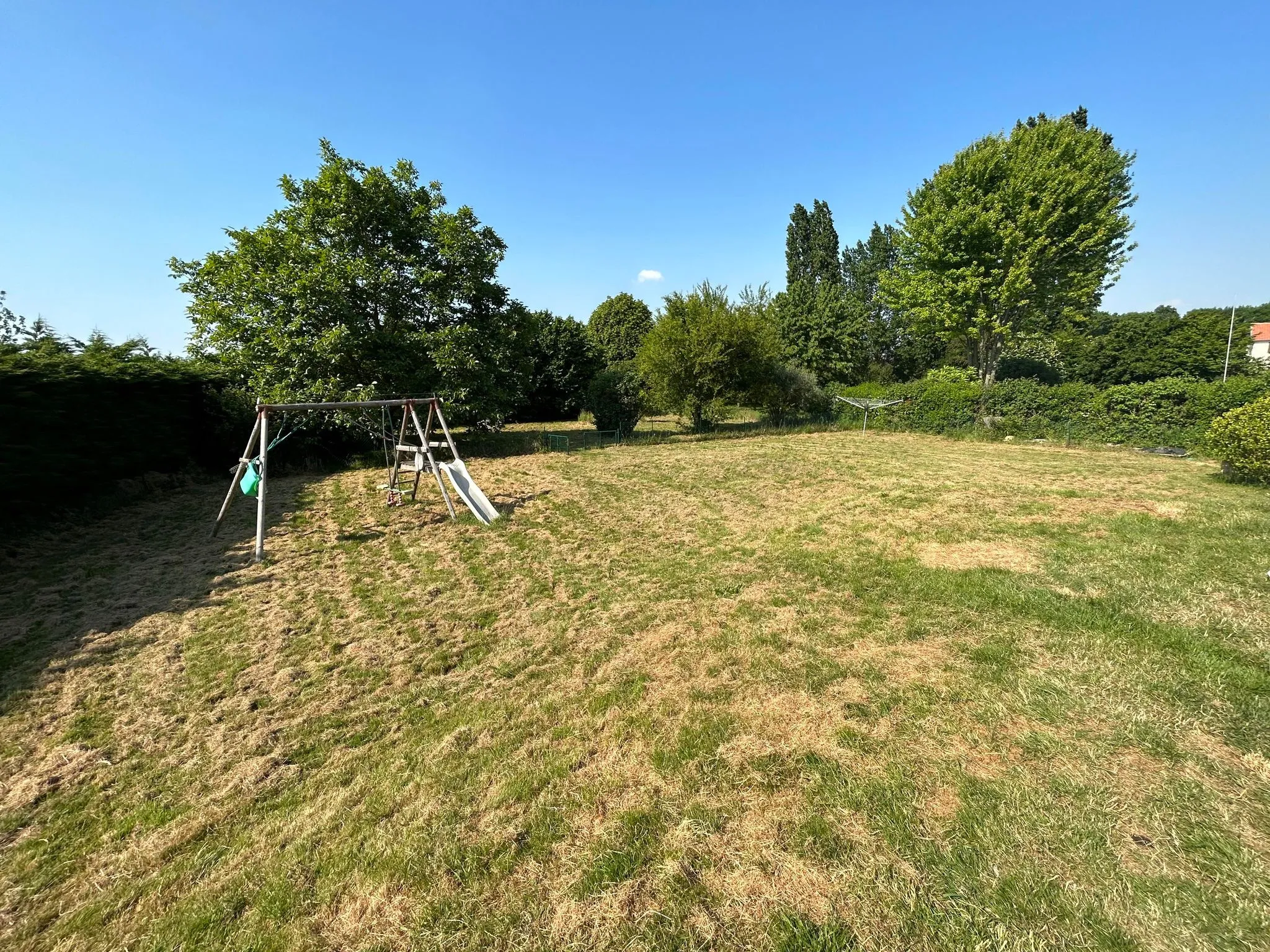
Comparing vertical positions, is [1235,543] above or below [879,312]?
below

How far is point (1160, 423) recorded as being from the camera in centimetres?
1655

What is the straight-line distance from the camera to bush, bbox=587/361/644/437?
71.4ft

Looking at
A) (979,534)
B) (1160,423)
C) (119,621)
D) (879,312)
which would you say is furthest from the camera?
(879,312)

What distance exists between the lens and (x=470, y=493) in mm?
8953

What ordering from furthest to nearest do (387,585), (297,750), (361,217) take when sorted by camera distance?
(361,217), (387,585), (297,750)

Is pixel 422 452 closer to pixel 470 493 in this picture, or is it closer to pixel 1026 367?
pixel 470 493

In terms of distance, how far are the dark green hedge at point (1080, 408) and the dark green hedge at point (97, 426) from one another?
80.8 feet

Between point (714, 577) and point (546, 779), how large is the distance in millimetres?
3625

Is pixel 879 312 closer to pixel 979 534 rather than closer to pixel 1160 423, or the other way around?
pixel 1160 423

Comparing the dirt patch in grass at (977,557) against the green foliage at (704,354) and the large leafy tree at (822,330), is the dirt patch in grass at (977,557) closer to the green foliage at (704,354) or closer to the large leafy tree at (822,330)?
the green foliage at (704,354)

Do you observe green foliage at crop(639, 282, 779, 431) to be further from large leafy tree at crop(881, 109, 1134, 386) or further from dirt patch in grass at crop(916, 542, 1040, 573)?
dirt patch in grass at crop(916, 542, 1040, 573)

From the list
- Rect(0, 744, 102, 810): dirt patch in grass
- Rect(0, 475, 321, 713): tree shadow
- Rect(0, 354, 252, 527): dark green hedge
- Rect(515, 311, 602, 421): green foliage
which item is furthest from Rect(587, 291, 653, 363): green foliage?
Rect(0, 744, 102, 810): dirt patch in grass

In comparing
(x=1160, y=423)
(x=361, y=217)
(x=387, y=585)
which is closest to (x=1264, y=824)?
(x=387, y=585)

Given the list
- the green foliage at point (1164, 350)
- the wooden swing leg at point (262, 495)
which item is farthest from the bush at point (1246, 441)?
the green foliage at point (1164, 350)
